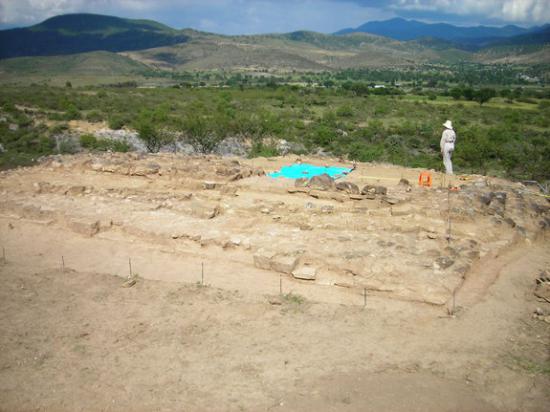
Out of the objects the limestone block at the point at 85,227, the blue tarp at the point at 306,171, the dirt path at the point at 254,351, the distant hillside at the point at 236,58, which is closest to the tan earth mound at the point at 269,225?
the limestone block at the point at 85,227

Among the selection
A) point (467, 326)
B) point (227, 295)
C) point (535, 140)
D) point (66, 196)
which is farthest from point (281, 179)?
point (535, 140)

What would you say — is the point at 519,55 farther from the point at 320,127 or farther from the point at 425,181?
the point at 425,181

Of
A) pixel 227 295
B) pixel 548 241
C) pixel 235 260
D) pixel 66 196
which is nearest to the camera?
pixel 227 295

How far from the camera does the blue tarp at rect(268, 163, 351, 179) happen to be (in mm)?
17039

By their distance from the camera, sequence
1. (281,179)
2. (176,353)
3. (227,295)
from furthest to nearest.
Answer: (281,179) → (227,295) → (176,353)

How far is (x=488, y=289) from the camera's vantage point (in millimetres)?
8766

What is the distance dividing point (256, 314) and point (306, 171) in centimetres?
1022

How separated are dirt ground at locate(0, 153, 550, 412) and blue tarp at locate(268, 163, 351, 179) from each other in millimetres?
4030

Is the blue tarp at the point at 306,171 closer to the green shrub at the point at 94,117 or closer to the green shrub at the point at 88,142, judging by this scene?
the green shrub at the point at 88,142

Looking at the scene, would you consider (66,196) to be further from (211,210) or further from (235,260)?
(235,260)

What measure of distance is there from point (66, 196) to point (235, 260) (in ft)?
21.7

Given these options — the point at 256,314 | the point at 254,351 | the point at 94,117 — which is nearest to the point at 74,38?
the point at 94,117

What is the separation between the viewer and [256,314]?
26.0 feet

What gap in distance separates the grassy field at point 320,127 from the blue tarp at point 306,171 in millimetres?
3566
